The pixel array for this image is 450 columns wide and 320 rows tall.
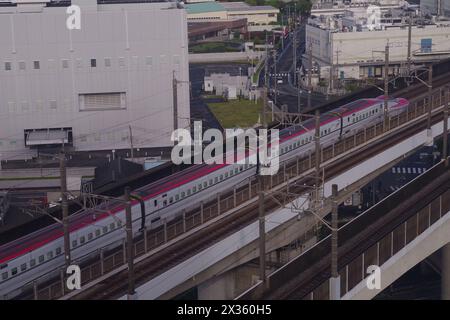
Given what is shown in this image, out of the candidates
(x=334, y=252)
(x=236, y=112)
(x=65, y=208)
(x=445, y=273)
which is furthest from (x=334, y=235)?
(x=236, y=112)

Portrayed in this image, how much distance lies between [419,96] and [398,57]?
65.3ft

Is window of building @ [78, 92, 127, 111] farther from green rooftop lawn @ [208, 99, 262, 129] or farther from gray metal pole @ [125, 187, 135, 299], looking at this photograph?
gray metal pole @ [125, 187, 135, 299]

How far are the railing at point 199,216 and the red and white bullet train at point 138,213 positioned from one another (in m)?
0.27

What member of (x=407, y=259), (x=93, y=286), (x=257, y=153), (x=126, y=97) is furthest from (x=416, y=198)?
(x=126, y=97)

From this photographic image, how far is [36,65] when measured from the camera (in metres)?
30.9

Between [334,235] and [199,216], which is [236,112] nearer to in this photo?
[199,216]

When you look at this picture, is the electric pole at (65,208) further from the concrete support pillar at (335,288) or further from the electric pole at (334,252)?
the concrete support pillar at (335,288)

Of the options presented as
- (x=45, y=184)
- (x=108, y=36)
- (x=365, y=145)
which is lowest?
(x=45, y=184)

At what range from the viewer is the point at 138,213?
18156 mm

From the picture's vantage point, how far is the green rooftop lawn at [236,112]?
3794 cm

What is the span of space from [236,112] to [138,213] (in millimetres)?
23018

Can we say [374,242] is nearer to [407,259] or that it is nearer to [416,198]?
[407,259]

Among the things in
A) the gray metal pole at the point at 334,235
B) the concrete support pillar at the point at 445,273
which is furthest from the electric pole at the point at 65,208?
the concrete support pillar at the point at 445,273

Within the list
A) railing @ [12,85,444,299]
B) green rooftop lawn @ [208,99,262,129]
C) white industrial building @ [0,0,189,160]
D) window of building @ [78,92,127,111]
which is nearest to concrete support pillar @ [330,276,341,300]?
railing @ [12,85,444,299]
